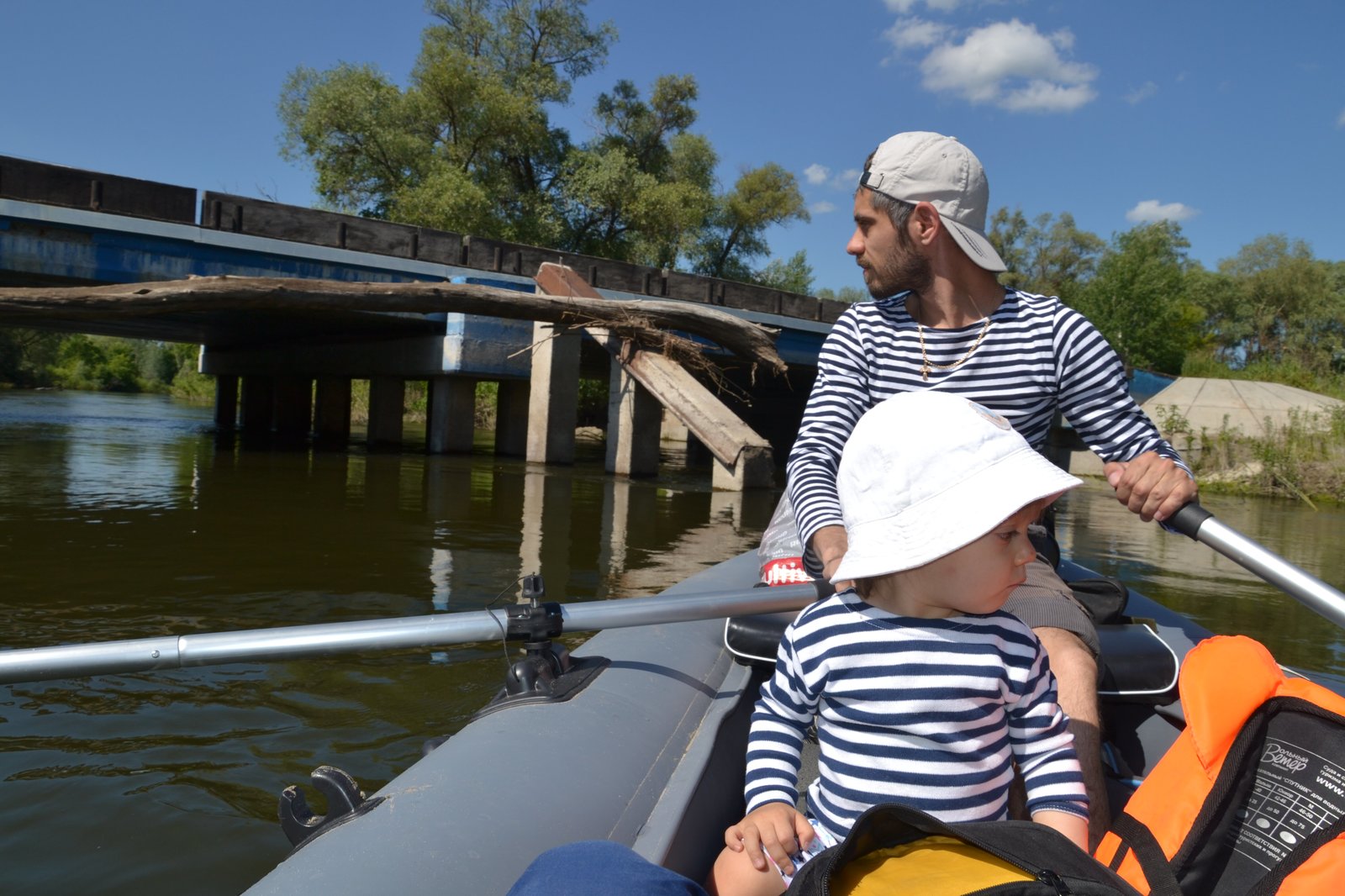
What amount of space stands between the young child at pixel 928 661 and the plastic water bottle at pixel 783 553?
96cm

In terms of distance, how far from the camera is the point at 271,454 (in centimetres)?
1304

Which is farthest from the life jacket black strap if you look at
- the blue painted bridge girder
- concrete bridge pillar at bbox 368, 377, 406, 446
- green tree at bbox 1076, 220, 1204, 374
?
green tree at bbox 1076, 220, 1204, 374

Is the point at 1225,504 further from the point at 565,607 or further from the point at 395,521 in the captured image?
the point at 565,607

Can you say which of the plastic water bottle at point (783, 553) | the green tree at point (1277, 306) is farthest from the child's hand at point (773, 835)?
the green tree at point (1277, 306)

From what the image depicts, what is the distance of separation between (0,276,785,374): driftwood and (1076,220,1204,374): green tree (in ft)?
86.3

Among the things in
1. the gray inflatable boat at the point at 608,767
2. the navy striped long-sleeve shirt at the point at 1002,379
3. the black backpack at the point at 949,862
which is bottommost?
the gray inflatable boat at the point at 608,767

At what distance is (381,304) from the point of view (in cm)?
938

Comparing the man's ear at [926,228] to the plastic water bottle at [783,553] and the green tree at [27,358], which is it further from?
the green tree at [27,358]

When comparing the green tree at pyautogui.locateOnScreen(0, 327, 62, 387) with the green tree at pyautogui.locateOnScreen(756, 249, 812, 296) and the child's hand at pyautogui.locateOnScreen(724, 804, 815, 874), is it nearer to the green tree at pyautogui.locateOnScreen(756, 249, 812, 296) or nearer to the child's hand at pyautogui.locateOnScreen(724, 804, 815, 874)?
the green tree at pyautogui.locateOnScreen(756, 249, 812, 296)

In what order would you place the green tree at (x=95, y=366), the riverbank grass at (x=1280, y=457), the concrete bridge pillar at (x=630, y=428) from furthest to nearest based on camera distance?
1. the green tree at (x=95, y=366)
2. the riverbank grass at (x=1280, y=457)
3. the concrete bridge pillar at (x=630, y=428)

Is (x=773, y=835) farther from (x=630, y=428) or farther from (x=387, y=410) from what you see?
(x=387, y=410)

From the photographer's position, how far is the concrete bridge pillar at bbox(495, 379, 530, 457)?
14.5 m

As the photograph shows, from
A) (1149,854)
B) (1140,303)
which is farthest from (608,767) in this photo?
(1140,303)

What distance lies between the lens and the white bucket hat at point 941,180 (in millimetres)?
2080
